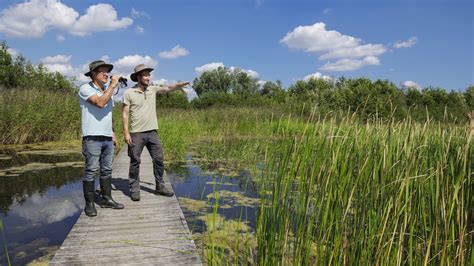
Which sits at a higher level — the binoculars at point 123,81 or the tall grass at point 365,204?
the binoculars at point 123,81

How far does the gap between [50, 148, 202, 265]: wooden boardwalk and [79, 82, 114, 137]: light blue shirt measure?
936mm

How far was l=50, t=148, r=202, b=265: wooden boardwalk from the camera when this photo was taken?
2510mm

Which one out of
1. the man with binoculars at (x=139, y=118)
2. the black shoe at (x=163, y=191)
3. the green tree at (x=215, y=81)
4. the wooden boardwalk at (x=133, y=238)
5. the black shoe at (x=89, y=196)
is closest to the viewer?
the wooden boardwalk at (x=133, y=238)

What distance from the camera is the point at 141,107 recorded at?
392cm

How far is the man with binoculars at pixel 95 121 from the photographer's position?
3.19m

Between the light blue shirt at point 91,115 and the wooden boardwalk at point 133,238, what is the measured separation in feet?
3.07

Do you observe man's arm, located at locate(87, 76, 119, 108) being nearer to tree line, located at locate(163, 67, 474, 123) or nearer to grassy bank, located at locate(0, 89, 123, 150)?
tree line, located at locate(163, 67, 474, 123)

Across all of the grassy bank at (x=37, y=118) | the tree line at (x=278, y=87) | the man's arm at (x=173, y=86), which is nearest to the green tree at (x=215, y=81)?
the tree line at (x=278, y=87)

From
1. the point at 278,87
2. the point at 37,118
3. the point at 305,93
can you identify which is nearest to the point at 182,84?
the point at 37,118

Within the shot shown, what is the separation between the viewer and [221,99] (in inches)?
1661

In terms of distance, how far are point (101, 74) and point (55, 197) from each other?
3.06 metres

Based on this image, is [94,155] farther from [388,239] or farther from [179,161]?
[179,161]

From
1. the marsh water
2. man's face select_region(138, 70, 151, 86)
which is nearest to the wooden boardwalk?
the marsh water

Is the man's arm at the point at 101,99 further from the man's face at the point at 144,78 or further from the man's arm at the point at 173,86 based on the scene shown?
the man's arm at the point at 173,86
